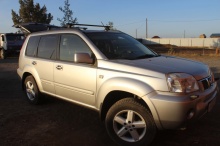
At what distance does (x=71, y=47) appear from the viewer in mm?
4773

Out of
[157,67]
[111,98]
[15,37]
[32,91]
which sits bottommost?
[32,91]

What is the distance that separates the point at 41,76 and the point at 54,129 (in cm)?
135

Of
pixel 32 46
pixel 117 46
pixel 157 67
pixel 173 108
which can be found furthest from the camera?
pixel 32 46

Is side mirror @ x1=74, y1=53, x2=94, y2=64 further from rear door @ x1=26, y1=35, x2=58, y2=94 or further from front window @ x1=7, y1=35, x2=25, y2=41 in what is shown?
front window @ x1=7, y1=35, x2=25, y2=41

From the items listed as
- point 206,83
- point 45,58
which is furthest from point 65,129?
point 206,83

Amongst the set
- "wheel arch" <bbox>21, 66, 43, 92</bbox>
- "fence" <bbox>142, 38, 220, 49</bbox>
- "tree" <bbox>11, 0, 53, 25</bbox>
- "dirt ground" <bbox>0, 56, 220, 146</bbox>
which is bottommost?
"dirt ground" <bbox>0, 56, 220, 146</bbox>

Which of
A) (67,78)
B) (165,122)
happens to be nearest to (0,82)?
(67,78)

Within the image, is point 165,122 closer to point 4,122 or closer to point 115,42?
point 115,42

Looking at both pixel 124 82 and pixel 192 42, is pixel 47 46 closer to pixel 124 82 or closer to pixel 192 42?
pixel 124 82

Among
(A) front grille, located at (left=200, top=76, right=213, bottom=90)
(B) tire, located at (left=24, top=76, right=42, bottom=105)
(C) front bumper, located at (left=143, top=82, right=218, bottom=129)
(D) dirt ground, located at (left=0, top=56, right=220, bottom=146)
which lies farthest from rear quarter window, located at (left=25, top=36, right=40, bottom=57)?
(A) front grille, located at (left=200, top=76, right=213, bottom=90)

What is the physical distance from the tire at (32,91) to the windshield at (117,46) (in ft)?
6.52

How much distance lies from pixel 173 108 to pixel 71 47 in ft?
7.52

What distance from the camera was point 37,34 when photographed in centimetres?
586

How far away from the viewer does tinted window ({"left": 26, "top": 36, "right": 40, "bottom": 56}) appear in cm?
581
